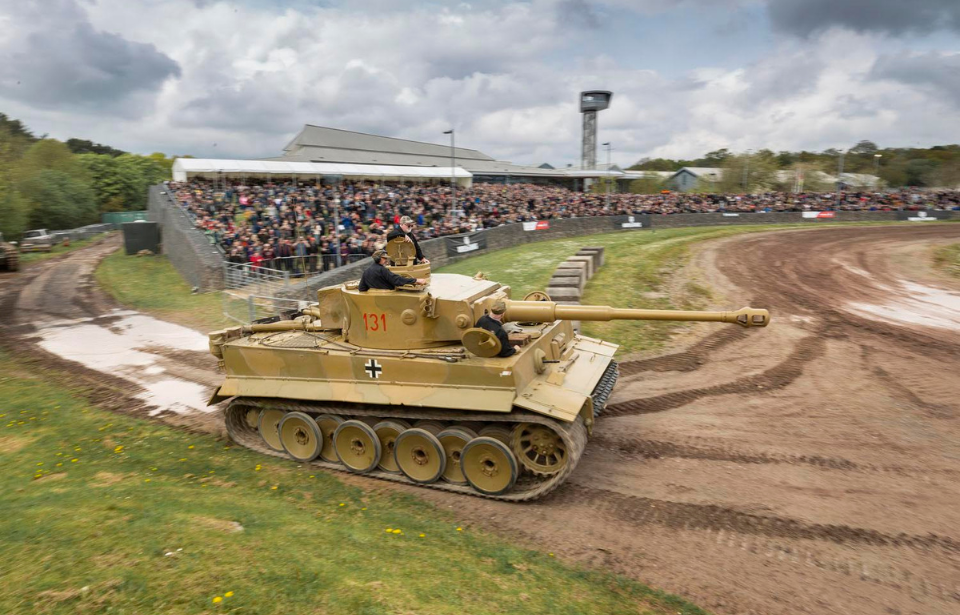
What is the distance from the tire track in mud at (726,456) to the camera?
8672mm

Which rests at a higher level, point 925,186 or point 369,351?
point 925,186

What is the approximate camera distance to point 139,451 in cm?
972

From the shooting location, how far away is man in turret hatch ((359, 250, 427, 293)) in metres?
9.11

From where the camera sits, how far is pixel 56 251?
3728 centimetres

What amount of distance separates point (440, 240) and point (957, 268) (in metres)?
21.2

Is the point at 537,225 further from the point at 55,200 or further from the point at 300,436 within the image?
the point at 55,200

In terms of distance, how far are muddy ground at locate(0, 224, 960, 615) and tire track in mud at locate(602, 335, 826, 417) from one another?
50mm

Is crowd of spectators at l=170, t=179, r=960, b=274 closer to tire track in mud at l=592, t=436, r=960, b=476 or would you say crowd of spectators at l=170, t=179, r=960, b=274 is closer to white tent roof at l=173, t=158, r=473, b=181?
white tent roof at l=173, t=158, r=473, b=181

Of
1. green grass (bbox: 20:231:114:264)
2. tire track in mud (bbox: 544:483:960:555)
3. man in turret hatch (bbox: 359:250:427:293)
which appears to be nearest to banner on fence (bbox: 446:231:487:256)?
man in turret hatch (bbox: 359:250:427:293)

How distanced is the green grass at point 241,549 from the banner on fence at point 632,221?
31.5 meters

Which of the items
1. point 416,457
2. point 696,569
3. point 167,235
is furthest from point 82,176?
Result: point 696,569

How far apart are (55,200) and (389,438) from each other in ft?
175

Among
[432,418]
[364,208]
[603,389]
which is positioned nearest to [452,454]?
[432,418]

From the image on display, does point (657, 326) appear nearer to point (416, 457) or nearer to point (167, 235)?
point (416, 457)
